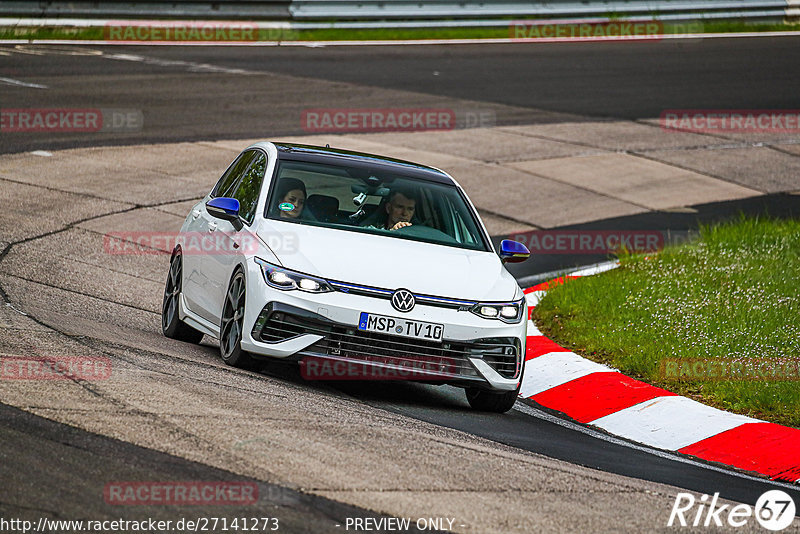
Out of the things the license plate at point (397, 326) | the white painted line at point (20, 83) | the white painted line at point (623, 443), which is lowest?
the white painted line at point (623, 443)

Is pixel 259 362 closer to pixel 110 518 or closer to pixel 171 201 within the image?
pixel 110 518

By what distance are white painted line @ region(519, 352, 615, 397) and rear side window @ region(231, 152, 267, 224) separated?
2425mm

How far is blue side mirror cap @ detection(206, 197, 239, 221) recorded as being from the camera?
898 cm

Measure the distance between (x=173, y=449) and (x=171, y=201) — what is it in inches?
392

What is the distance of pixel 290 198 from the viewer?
9.12 m

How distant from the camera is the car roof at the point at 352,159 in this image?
9.54 metres

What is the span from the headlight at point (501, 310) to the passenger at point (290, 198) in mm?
1557

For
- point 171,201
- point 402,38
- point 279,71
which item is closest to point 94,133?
point 171,201
